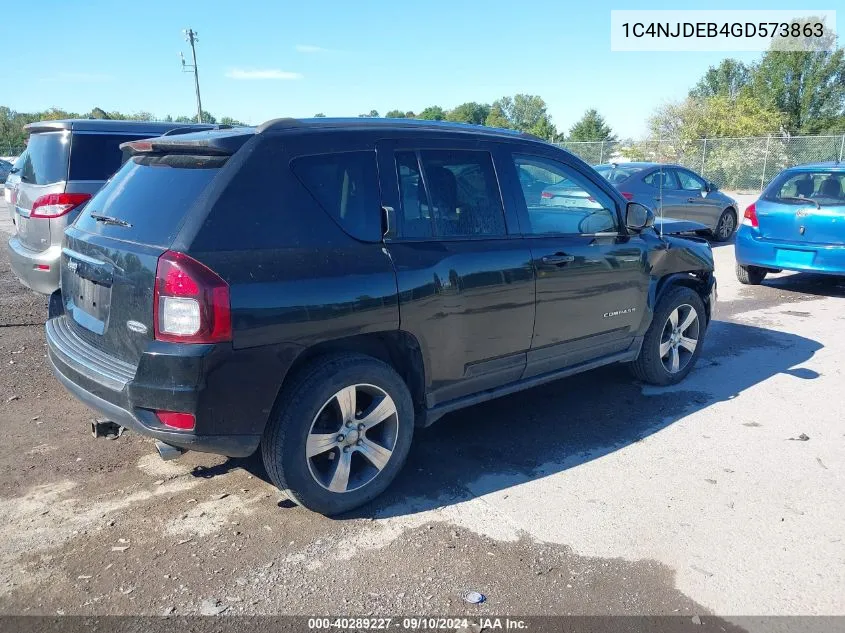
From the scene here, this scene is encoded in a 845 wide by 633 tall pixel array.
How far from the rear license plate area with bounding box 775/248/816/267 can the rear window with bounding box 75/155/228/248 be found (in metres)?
7.98

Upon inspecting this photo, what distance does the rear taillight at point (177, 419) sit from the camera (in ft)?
9.91

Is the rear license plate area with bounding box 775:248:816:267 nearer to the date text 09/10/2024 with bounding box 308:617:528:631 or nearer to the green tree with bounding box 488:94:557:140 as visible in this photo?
the date text 09/10/2024 with bounding box 308:617:528:631

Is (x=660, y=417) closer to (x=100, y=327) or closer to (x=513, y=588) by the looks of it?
(x=513, y=588)

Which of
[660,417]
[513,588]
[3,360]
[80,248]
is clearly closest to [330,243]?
[80,248]

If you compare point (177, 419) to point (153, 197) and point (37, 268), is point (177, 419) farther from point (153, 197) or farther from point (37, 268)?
point (37, 268)

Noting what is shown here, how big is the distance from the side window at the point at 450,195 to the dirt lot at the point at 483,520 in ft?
4.59

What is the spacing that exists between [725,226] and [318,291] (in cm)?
1352

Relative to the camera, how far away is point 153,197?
3.40 m

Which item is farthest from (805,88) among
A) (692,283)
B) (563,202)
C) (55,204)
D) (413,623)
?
(413,623)

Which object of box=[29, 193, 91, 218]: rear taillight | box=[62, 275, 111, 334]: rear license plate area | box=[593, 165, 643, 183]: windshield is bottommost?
box=[62, 275, 111, 334]: rear license plate area

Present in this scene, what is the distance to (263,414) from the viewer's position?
3.16 metres

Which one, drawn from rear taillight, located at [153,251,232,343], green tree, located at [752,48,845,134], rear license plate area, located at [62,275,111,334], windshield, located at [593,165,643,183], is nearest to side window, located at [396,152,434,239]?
rear taillight, located at [153,251,232,343]

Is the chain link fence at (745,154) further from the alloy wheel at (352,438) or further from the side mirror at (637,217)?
the alloy wheel at (352,438)

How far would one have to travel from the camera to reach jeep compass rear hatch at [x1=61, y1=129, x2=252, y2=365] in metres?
2.95
